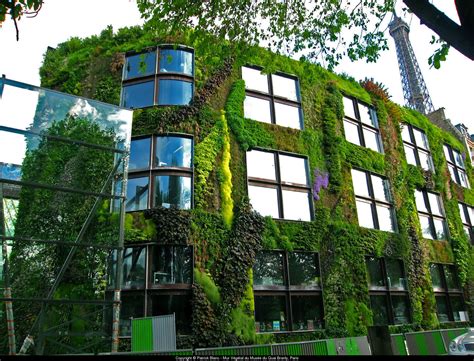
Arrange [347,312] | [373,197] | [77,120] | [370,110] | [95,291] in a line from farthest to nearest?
[370,110], [373,197], [347,312], [95,291], [77,120]

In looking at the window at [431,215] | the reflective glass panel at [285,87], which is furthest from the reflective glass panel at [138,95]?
the window at [431,215]

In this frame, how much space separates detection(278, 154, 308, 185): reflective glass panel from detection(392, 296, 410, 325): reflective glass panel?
23.4ft

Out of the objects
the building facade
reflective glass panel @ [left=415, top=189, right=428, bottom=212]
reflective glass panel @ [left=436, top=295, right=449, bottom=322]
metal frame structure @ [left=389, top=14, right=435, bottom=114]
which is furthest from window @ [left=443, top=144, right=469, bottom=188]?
metal frame structure @ [left=389, top=14, right=435, bottom=114]

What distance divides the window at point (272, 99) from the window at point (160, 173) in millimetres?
3926

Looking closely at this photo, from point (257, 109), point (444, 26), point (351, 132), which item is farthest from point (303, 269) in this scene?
point (444, 26)

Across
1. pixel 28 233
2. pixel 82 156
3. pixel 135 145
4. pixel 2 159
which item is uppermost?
pixel 135 145

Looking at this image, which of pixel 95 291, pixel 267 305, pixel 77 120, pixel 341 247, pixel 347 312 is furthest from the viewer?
pixel 341 247

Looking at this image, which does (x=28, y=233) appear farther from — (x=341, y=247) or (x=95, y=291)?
(x=341, y=247)

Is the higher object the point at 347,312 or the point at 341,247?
the point at 341,247

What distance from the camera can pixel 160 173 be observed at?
14992 millimetres

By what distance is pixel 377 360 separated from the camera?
13.4ft

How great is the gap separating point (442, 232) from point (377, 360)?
22.6 m

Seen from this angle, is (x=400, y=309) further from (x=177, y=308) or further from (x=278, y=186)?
(x=177, y=308)

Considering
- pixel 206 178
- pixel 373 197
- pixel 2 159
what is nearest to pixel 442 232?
pixel 373 197
